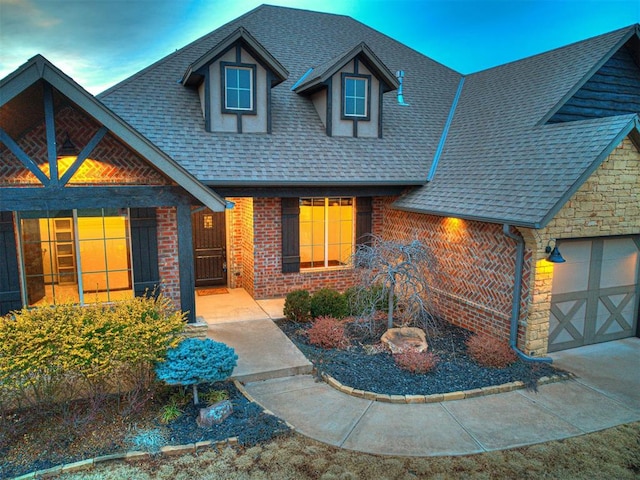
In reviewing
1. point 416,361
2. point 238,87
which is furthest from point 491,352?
point 238,87

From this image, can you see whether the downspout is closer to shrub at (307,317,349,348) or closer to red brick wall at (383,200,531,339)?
red brick wall at (383,200,531,339)

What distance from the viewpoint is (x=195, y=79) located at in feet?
35.8

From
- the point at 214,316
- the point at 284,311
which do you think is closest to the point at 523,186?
the point at 284,311

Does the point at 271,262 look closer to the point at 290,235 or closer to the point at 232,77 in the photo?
the point at 290,235

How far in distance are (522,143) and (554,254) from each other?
10.2ft

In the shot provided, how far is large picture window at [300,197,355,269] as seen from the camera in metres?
12.2

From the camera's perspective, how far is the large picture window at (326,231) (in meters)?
12.2

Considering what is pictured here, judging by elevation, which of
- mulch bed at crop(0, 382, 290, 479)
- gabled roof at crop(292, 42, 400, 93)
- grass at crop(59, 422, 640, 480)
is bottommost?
grass at crop(59, 422, 640, 480)

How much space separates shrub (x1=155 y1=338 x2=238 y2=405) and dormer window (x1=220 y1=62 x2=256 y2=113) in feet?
21.3

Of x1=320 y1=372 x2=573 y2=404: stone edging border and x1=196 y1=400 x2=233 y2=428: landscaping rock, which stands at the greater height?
x1=196 y1=400 x2=233 y2=428: landscaping rock

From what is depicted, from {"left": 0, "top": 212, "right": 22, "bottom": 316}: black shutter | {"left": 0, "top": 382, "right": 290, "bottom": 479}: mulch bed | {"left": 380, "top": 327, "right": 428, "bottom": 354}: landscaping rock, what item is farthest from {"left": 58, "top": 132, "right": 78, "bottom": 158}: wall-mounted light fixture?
{"left": 380, "top": 327, "right": 428, "bottom": 354}: landscaping rock

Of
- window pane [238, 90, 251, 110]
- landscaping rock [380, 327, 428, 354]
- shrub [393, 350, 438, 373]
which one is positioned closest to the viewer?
shrub [393, 350, 438, 373]

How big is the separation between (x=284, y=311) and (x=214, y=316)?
1.64m

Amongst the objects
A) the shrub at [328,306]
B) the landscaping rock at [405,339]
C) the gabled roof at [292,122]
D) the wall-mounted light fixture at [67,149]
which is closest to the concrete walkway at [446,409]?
the shrub at [328,306]
